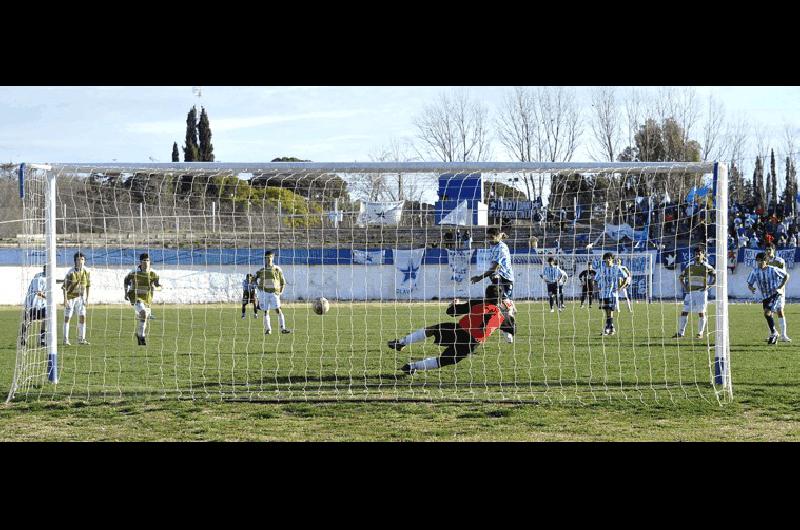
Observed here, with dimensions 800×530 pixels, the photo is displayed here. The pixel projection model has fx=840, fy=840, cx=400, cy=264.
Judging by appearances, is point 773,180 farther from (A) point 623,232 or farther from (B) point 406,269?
(B) point 406,269

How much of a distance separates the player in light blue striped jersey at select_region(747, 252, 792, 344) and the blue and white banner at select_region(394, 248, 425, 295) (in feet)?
49.3

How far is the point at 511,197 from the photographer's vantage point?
66.6 ft

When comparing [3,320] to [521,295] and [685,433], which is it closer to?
[521,295]

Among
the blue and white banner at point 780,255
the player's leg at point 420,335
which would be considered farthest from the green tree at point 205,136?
the player's leg at point 420,335

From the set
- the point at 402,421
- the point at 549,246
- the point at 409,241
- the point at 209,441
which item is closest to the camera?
the point at 209,441

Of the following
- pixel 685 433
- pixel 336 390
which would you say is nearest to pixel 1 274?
pixel 336 390

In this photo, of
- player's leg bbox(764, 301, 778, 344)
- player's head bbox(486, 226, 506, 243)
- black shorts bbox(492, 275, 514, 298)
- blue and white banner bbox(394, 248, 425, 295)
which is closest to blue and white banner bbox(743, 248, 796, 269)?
blue and white banner bbox(394, 248, 425, 295)

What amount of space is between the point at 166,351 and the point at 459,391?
6.06 metres

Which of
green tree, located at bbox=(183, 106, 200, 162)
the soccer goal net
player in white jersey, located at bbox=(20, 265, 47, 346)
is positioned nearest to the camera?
the soccer goal net

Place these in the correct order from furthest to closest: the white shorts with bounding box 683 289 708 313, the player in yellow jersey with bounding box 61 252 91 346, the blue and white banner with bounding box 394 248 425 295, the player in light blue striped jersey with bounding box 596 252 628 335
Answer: the blue and white banner with bounding box 394 248 425 295 < the player in light blue striped jersey with bounding box 596 252 628 335 < the white shorts with bounding box 683 289 708 313 < the player in yellow jersey with bounding box 61 252 91 346

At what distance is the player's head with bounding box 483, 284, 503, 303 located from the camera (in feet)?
31.1

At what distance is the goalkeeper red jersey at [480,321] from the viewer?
9.08 meters

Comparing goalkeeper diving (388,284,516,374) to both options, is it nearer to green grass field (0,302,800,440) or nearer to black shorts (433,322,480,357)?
black shorts (433,322,480,357)

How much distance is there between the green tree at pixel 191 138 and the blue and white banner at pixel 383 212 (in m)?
35.2
